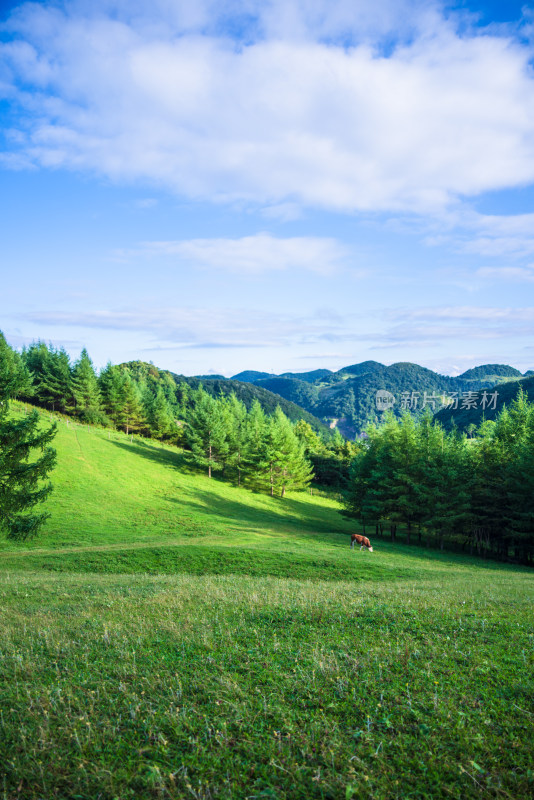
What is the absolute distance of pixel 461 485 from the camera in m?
41.2

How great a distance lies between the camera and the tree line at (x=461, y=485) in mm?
39031

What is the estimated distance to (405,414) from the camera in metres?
48.7

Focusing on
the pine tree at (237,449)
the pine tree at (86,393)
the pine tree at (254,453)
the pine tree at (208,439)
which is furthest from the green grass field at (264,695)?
the pine tree at (86,393)

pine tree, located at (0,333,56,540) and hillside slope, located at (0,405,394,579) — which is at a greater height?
pine tree, located at (0,333,56,540)

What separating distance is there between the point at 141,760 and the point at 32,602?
398 inches

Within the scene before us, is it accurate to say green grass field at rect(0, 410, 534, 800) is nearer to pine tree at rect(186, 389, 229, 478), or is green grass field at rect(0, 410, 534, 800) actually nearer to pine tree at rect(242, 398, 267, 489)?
pine tree at rect(242, 398, 267, 489)

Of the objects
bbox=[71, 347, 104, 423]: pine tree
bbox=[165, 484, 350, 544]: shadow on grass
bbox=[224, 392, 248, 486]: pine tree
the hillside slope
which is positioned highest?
bbox=[71, 347, 104, 423]: pine tree

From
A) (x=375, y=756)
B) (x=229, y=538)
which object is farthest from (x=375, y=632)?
(x=229, y=538)

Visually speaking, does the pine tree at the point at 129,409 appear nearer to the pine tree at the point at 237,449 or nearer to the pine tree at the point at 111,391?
the pine tree at the point at 111,391

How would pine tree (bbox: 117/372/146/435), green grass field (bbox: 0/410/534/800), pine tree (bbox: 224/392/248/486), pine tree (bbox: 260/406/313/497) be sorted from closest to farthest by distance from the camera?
green grass field (bbox: 0/410/534/800), pine tree (bbox: 260/406/313/497), pine tree (bbox: 224/392/248/486), pine tree (bbox: 117/372/146/435)

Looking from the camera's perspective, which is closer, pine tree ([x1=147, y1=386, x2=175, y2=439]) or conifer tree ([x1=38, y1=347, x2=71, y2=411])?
conifer tree ([x1=38, y1=347, x2=71, y2=411])

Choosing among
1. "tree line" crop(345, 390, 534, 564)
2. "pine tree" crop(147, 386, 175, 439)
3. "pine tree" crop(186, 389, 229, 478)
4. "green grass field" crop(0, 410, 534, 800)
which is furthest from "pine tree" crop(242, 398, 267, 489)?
"green grass field" crop(0, 410, 534, 800)

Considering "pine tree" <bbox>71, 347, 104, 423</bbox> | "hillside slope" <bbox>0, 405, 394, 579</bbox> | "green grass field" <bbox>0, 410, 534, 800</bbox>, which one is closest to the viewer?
"green grass field" <bbox>0, 410, 534, 800</bbox>

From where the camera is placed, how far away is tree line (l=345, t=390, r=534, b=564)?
128ft
